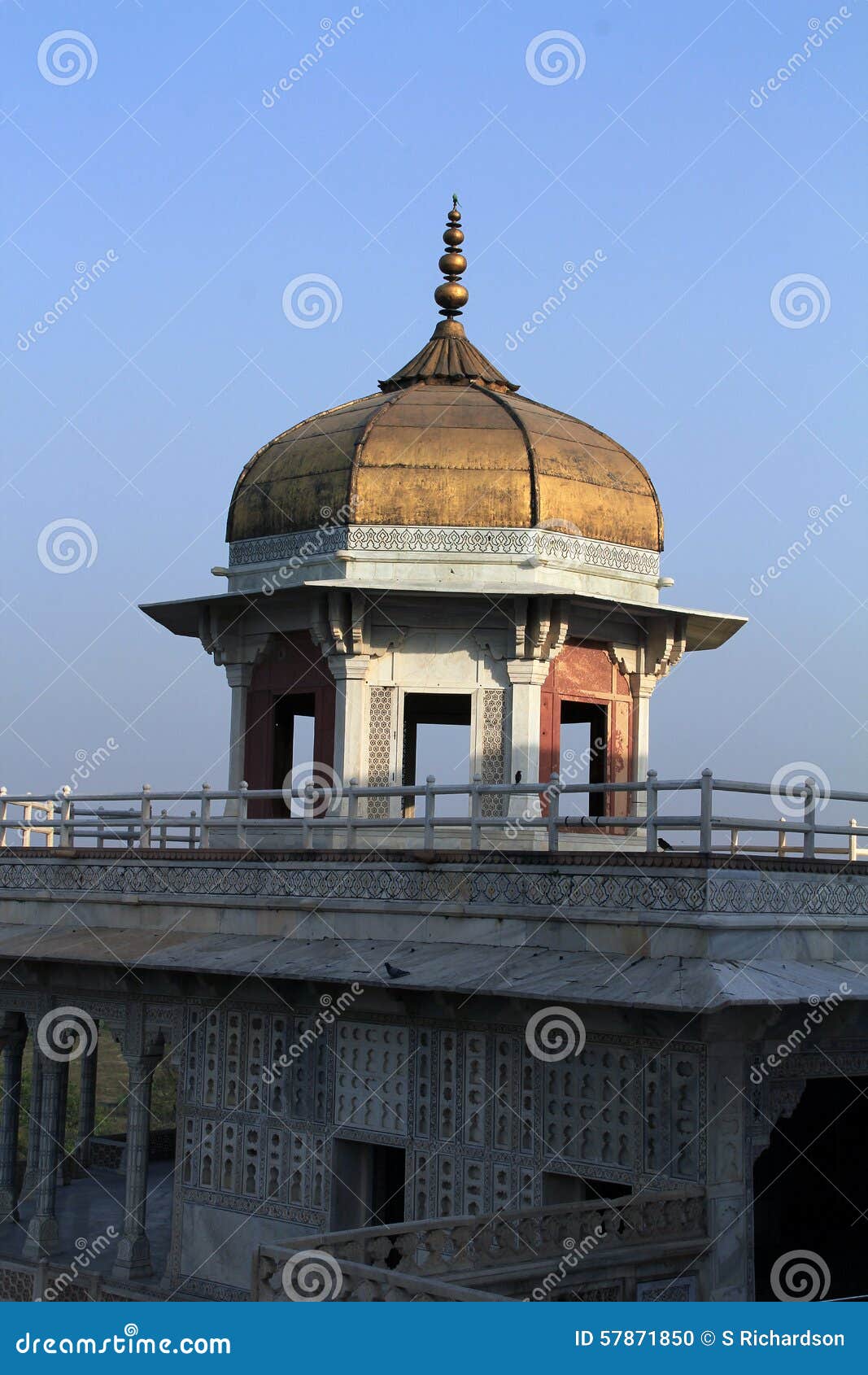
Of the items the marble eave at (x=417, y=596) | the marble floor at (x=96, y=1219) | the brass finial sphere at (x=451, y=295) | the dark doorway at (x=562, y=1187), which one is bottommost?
the marble floor at (x=96, y=1219)

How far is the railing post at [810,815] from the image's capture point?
12781mm

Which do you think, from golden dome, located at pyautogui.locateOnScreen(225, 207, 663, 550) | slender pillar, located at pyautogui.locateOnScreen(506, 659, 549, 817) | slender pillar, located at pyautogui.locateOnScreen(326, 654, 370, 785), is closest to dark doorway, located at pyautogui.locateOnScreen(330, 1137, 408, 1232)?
slender pillar, located at pyautogui.locateOnScreen(326, 654, 370, 785)

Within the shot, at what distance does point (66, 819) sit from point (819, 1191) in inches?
315

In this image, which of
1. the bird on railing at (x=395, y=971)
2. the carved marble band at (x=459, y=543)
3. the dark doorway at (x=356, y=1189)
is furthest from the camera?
the carved marble band at (x=459, y=543)

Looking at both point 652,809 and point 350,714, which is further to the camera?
point 350,714

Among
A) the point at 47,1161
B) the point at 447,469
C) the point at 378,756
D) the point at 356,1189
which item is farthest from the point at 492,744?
the point at 47,1161

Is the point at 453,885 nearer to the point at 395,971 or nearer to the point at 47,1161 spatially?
the point at 395,971

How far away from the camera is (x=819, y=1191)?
1529 centimetres

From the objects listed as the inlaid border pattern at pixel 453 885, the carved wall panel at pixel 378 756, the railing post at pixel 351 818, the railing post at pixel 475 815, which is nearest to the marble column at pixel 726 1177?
the inlaid border pattern at pixel 453 885

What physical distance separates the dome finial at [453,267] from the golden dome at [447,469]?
85 centimetres

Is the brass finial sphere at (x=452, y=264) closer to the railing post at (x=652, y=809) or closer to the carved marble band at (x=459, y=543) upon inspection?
the carved marble band at (x=459, y=543)

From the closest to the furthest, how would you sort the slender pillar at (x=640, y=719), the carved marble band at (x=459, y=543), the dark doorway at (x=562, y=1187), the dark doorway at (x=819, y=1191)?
the dark doorway at (x=562, y=1187) < the dark doorway at (x=819, y=1191) < the carved marble band at (x=459, y=543) < the slender pillar at (x=640, y=719)

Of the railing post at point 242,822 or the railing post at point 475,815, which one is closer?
the railing post at point 475,815

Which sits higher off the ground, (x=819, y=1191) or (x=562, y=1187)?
(x=562, y=1187)
